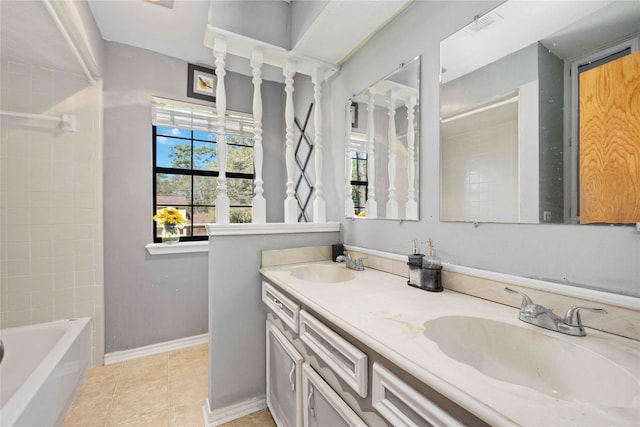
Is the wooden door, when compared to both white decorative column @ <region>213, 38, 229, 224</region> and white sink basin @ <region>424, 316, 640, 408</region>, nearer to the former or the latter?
white sink basin @ <region>424, 316, 640, 408</region>

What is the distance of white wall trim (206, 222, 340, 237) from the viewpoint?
1.45m

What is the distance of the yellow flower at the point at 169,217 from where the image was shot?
226 cm

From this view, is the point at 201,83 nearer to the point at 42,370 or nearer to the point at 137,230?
the point at 137,230

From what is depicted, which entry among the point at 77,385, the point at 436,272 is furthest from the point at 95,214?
the point at 436,272

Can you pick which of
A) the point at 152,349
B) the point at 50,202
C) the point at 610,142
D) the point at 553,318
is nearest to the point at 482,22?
the point at 610,142

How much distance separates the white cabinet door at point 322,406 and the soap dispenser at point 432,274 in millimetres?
547

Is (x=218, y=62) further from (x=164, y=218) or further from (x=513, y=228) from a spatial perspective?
(x=513, y=228)

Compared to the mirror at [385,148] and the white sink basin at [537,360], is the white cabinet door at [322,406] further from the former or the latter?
the mirror at [385,148]

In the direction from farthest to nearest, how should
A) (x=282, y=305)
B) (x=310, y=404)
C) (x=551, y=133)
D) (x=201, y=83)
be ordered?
(x=201, y=83) < (x=282, y=305) < (x=310, y=404) < (x=551, y=133)

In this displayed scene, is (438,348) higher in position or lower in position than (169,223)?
lower

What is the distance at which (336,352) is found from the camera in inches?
33.6

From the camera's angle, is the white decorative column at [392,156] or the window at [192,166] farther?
the window at [192,166]

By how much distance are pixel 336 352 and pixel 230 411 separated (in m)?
1.09

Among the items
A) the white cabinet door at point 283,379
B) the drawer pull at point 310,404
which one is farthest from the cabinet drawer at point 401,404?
the white cabinet door at point 283,379
